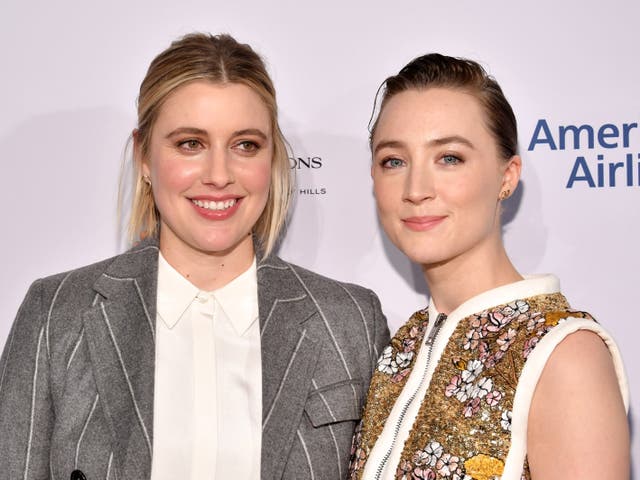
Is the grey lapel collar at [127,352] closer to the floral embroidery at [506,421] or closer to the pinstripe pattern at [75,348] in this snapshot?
the pinstripe pattern at [75,348]

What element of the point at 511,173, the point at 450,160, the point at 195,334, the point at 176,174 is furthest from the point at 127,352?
the point at 511,173

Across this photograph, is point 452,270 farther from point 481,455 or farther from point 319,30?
point 319,30

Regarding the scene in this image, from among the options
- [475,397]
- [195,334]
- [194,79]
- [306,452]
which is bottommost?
[306,452]

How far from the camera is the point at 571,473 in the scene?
1395 mm

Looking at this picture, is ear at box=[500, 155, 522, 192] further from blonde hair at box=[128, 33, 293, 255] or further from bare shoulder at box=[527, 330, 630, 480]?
blonde hair at box=[128, 33, 293, 255]

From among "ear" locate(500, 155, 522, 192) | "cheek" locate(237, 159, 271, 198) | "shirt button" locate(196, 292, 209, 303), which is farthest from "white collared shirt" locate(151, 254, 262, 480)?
"ear" locate(500, 155, 522, 192)

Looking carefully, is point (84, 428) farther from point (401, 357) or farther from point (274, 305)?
point (401, 357)

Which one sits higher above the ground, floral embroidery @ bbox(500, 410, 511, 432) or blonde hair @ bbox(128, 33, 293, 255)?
blonde hair @ bbox(128, 33, 293, 255)

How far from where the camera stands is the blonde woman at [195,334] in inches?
68.4

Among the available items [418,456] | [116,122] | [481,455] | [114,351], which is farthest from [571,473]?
[116,122]

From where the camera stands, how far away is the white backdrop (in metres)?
2.14

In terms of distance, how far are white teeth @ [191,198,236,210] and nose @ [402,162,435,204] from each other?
42 cm

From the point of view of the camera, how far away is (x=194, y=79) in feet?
6.15

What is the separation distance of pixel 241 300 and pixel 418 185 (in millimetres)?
534
